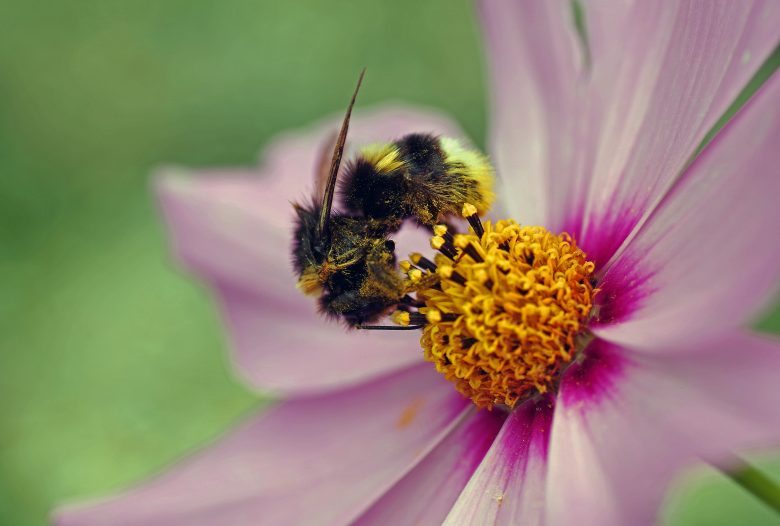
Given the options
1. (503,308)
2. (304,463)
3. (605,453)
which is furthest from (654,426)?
(304,463)

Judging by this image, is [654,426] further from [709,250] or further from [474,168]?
[474,168]

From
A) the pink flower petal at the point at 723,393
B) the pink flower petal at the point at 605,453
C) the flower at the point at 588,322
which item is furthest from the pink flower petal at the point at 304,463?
the pink flower petal at the point at 723,393

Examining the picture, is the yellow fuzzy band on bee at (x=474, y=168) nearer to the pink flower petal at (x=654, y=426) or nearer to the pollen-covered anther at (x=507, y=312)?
the pollen-covered anther at (x=507, y=312)

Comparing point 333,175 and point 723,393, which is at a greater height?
point 333,175

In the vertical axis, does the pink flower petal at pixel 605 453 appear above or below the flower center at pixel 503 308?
below

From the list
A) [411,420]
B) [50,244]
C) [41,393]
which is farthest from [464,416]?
[50,244]

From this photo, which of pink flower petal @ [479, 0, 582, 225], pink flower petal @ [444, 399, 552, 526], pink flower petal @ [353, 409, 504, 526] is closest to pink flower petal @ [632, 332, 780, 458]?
pink flower petal @ [444, 399, 552, 526]
